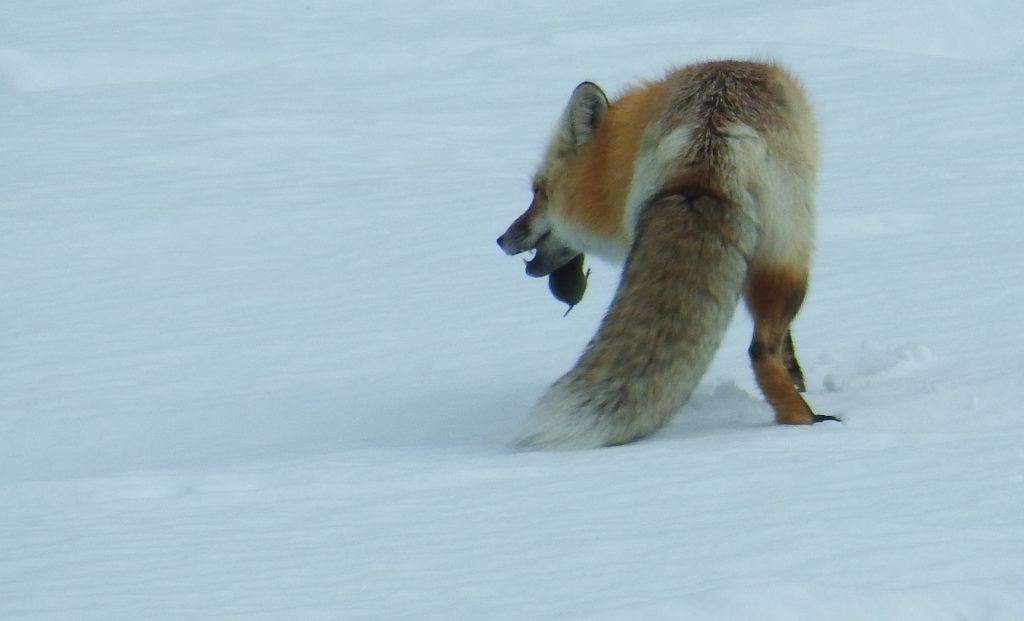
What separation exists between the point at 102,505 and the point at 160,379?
2556 millimetres

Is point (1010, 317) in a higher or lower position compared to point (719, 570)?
lower

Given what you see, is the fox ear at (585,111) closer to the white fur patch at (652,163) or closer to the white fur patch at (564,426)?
the white fur patch at (652,163)

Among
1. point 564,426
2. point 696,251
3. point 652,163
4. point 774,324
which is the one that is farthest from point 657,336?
point 652,163

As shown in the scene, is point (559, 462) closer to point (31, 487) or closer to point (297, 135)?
point (31, 487)

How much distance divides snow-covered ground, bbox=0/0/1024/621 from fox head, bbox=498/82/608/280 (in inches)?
20.2

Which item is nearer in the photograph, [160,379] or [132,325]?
[160,379]

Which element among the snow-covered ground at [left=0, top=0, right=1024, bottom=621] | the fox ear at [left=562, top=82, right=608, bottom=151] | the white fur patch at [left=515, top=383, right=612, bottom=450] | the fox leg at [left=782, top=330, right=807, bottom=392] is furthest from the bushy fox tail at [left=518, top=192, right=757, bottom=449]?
the fox ear at [left=562, top=82, right=608, bottom=151]

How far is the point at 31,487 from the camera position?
13.6ft

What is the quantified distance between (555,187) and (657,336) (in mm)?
1538

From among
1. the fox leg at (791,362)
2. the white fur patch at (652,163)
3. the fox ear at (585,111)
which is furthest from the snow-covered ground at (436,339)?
the fox ear at (585,111)

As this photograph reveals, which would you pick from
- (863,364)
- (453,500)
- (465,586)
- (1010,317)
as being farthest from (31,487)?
(1010,317)

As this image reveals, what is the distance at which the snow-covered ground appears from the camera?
3008 mm

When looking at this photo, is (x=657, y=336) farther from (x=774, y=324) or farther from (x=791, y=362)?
(x=791, y=362)

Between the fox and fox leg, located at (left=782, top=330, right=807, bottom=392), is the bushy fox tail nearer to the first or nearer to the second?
the fox
